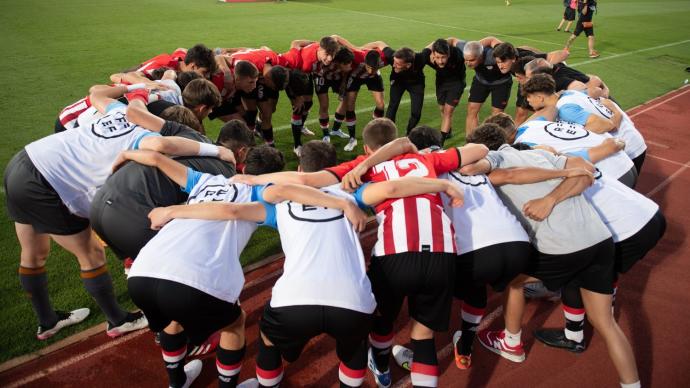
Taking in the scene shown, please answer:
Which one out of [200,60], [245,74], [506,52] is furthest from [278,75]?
[506,52]

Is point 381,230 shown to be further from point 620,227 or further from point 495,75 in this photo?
point 495,75

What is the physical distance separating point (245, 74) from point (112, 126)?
3.21 metres

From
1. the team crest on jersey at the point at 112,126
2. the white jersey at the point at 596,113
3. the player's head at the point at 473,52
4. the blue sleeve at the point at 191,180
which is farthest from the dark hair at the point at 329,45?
the blue sleeve at the point at 191,180

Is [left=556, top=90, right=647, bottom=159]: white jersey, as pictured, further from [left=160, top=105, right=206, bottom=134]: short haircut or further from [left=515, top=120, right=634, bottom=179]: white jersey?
[left=160, top=105, right=206, bottom=134]: short haircut

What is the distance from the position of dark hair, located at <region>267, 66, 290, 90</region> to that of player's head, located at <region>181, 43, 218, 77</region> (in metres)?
0.97

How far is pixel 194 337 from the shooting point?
2.96 meters

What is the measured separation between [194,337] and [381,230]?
135cm

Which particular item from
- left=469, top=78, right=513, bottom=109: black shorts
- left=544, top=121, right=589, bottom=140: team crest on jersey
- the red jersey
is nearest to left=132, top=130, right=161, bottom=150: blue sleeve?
the red jersey

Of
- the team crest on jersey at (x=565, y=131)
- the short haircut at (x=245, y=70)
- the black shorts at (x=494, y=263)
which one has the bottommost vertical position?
the black shorts at (x=494, y=263)

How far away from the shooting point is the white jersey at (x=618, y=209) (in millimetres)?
3658

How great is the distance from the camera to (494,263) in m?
3.21

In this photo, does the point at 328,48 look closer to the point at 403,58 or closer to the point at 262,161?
the point at 403,58

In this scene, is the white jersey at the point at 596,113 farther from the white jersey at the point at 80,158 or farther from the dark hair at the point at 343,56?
the white jersey at the point at 80,158

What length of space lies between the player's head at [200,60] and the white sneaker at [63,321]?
11.2ft
